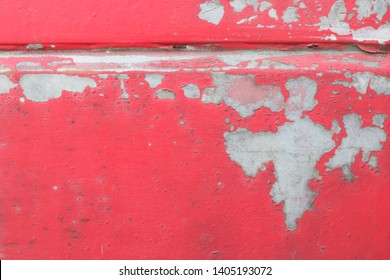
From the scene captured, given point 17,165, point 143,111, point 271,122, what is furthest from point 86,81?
point 271,122

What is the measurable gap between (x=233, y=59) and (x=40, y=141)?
473 millimetres

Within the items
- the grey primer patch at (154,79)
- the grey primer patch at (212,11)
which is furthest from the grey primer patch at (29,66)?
the grey primer patch at (212,11)

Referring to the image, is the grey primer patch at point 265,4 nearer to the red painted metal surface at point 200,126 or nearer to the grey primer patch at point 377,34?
the red painted metal surface at point 200,126

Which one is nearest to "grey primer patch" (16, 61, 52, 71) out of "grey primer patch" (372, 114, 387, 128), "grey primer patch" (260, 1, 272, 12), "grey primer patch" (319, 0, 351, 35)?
"grey primer patch" (260, 1, 272, 12)

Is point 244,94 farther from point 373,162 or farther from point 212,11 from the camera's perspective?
point 373,162

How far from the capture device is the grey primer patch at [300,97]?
1059 mm

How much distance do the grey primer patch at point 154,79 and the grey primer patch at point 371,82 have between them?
427mm

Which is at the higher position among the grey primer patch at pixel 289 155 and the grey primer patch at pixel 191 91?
the grey primer patch at pixel 191 91

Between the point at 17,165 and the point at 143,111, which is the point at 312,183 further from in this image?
the point at 17,165

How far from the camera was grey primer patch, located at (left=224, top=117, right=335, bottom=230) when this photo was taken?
1.08m

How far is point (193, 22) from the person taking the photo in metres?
1.06

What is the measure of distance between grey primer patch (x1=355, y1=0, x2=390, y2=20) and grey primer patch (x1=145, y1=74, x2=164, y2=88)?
1.52ft

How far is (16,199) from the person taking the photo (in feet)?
3.63

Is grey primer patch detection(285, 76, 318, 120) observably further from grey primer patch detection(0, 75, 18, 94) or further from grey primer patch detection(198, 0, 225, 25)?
grey primer patch detection(0, 75, 18, 94)
